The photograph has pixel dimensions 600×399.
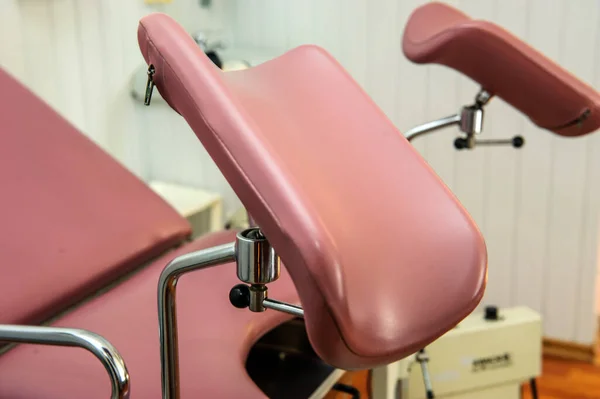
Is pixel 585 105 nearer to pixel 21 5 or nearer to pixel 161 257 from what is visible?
pixel 161 257

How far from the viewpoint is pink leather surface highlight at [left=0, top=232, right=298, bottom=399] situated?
3.34 feet

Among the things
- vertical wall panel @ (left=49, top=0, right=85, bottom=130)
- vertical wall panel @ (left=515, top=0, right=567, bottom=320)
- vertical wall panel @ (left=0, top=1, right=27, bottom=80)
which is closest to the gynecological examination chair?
vertical wall panel @ (left=0, top=1, right=27, bottom=80)

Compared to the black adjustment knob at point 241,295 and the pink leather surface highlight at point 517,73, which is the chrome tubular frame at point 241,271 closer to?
the black adjustment knob at point 241,295

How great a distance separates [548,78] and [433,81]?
1180 millimetres

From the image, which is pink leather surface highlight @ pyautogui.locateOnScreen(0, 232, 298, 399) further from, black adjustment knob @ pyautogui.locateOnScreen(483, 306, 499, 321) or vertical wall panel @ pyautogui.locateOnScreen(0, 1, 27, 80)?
black adjustment knob @ pyautogui.locateOnScreen(483, 306, 499, 321)

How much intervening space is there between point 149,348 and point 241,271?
47 centimetres

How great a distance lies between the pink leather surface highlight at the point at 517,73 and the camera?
48.5 inches

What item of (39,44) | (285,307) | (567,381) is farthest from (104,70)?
(567,381)

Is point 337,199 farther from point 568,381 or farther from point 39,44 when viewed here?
point 568,381

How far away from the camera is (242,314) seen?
1232 mm

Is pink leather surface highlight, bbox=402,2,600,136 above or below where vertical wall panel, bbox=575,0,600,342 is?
above

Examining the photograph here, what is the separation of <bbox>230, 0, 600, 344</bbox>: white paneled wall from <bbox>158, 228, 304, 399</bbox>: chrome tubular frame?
177cm

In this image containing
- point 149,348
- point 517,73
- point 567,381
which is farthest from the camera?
point 567,381

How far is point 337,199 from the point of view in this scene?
829mm
